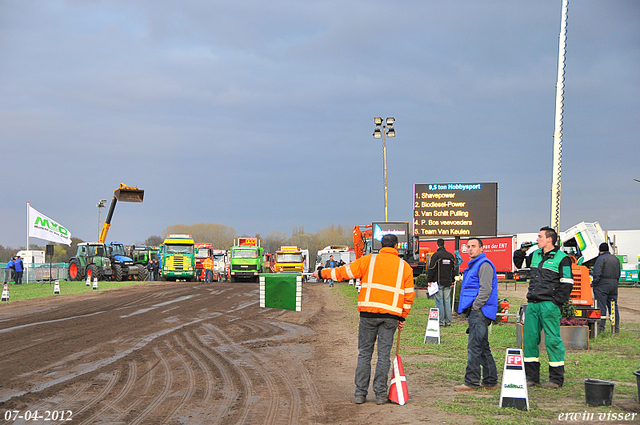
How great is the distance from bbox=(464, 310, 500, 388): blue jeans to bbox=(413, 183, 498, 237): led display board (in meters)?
18.1

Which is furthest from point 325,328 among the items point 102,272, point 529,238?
point 529,238

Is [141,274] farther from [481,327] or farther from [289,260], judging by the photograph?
[481,327]

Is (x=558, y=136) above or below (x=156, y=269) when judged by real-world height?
above

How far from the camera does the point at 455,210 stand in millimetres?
25406

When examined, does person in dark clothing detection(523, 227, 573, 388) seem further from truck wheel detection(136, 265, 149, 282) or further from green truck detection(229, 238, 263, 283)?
truck wheel detection(136, 265, 149, 282)

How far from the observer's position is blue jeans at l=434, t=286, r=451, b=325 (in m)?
14.1

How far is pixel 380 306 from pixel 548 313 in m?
2.38

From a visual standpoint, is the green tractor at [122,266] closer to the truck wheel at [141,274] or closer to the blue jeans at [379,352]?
the truck wheel at [141,274]

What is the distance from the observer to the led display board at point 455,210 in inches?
995

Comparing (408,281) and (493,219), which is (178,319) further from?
(493,219)

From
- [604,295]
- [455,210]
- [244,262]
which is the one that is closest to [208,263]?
[244,262]

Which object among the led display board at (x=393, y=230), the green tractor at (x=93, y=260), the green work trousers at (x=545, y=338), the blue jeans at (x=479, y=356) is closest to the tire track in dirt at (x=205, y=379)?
the blue jeans at (x=479, y=356)

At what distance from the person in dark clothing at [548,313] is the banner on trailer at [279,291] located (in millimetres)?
3673

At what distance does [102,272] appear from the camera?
129 feet
